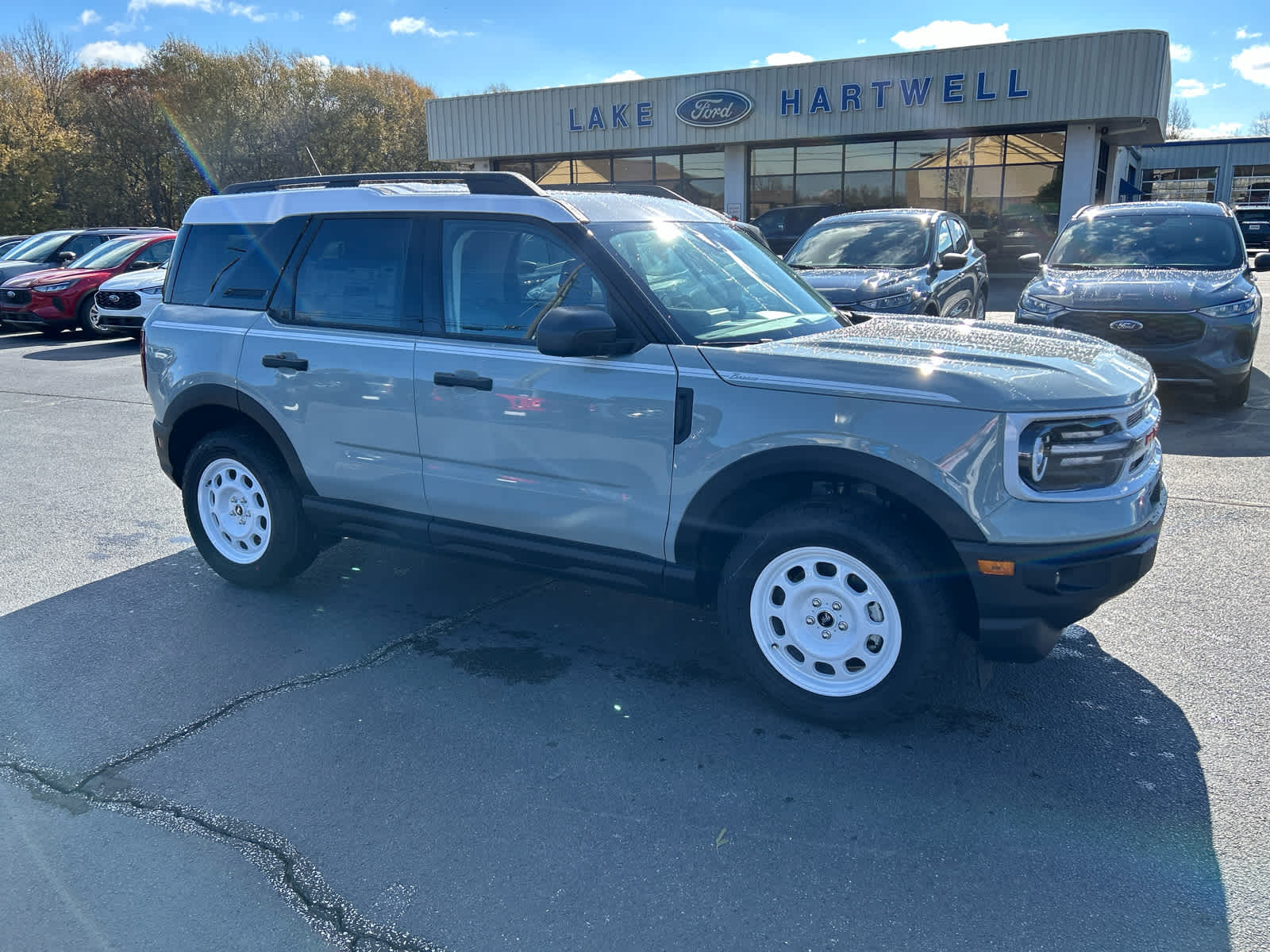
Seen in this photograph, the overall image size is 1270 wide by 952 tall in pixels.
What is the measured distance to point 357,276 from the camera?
4336 mm

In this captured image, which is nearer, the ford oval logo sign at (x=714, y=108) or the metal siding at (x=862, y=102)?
the metal siding at (x=862, y=102)

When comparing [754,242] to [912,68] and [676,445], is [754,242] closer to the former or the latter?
[676,445]

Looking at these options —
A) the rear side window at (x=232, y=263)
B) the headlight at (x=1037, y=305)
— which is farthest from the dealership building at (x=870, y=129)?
the rear side window at (x=232, y=263)

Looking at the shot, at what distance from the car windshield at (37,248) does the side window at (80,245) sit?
0.17 m

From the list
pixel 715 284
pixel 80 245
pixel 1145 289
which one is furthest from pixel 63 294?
pixel 1145 289

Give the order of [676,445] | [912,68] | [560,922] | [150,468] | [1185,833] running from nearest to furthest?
1. [560,922]
2. [1185,833]
3. [676,445]
4. [150,468]
5. [912,68]

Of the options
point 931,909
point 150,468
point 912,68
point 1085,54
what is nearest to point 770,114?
point 912,68

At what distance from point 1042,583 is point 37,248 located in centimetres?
1990

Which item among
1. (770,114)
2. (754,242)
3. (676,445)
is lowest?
(676,445)

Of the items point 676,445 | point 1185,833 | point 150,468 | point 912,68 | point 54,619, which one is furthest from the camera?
point 912,68

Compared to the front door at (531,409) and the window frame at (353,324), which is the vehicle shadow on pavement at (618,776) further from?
the window frame at (353,324)

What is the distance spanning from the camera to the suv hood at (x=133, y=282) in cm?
1472

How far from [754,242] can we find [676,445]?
1649 millimetres

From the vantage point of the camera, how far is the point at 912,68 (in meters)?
23.6
